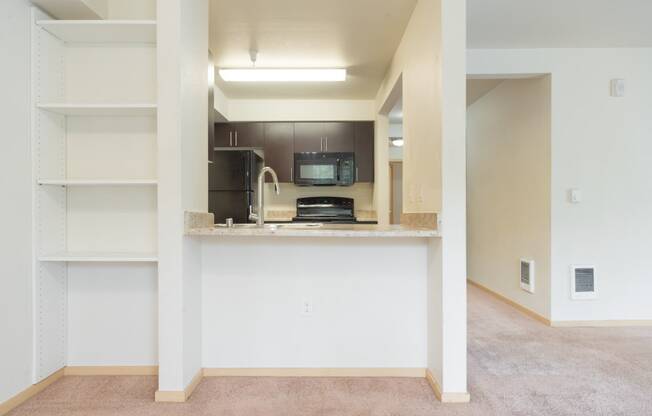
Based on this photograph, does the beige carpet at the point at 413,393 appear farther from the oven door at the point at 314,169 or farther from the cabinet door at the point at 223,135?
the cabinet door at the point at 223,135

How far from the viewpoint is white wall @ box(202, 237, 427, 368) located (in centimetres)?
229

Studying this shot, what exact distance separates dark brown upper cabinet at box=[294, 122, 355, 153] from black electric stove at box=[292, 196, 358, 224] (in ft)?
2.18

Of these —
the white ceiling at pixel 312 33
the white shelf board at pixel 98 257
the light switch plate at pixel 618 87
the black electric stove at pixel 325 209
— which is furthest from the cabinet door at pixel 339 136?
the white shelf board at pixel 98 257

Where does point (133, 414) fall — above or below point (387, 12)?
below

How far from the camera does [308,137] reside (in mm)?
4734

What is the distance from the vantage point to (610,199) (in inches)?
132

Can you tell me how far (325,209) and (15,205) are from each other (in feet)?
11.0

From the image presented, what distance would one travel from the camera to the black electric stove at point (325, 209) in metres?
4.78

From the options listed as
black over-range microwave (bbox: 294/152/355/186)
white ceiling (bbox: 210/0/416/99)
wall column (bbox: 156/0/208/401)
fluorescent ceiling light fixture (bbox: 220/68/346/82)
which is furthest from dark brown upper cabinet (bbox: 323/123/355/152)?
wall column (bbox: 156/0/208/401)

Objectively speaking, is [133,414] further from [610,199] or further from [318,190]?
[610,199]

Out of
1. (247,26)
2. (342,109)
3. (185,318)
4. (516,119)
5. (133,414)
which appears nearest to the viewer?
(133,414)

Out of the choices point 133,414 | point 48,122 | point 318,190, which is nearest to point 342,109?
point 318,190

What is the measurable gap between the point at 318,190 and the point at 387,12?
107 inches

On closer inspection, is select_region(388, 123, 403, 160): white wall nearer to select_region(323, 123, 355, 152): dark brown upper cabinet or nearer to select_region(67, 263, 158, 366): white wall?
select_region(323, 123, 355, 152): dark brown upper cabinet
